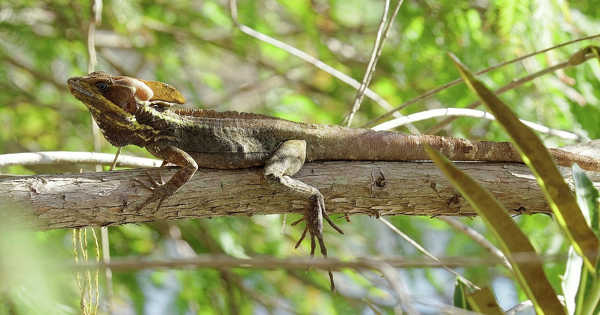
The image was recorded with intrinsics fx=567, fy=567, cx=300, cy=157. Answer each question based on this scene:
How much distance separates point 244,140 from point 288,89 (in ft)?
12.5

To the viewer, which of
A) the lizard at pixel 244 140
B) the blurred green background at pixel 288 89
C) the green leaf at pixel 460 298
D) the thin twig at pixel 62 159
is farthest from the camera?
the blurred green background at pixel 288 89

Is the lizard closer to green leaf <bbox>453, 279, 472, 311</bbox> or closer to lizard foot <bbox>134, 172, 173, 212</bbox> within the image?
lizard foot <bbox>134, 172, 173, 212</bbox>

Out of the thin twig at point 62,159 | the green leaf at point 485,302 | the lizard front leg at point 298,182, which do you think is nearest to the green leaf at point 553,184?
the green leaf at point 485,302

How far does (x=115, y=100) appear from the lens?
12.5ft

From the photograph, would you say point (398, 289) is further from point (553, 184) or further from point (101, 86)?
point (101, 86)

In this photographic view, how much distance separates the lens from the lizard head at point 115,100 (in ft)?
12.2

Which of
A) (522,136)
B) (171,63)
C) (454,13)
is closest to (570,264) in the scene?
(522,136)

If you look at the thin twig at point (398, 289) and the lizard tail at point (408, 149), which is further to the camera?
the lizard tail at point (408, 149)

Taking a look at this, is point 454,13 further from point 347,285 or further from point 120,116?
point 120,116

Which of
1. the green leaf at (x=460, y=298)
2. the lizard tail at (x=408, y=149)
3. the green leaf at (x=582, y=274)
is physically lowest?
the green leaf at (x=460, y=298)

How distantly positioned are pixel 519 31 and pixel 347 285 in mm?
2958

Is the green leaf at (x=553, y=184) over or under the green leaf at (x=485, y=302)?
over

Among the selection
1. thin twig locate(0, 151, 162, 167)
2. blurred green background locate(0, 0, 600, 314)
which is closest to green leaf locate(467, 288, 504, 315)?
blurred green background locate(0, 0, 600, 314)

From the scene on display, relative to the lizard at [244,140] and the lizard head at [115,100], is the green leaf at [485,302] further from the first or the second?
the lizard head at [115,100]
